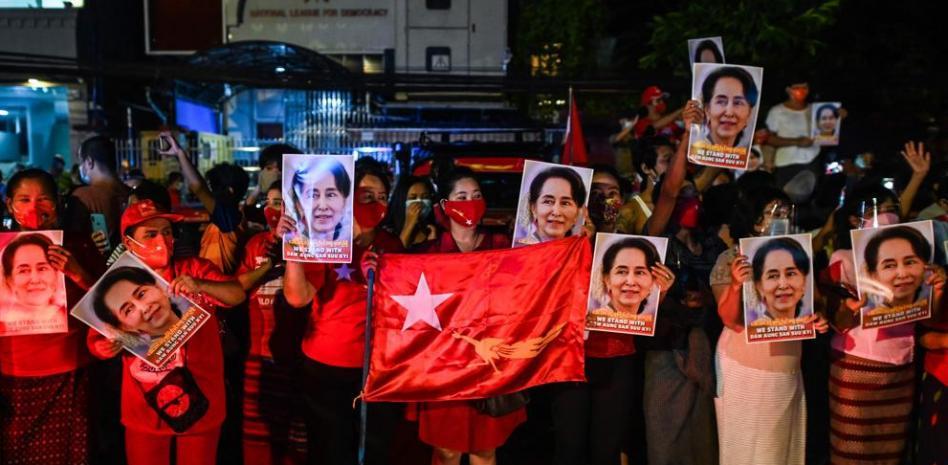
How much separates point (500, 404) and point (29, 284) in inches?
95.2

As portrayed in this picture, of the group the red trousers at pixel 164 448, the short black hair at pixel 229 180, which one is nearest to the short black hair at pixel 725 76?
the red trousers at pixel 164 448

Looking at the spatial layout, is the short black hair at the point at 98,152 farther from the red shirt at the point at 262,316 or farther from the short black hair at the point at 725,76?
the short black hair at the point at 725,76

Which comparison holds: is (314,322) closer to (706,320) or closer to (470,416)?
(470,416)

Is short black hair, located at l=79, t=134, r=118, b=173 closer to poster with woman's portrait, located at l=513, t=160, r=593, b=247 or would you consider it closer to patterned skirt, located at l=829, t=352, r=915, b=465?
poster with woman's portrait, located at l=513, t=160, r=593, b=247

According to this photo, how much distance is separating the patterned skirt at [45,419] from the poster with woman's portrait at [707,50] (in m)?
3.99

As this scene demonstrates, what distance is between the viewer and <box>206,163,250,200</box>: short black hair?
6.05m

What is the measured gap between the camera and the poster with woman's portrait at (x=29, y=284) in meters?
4.26

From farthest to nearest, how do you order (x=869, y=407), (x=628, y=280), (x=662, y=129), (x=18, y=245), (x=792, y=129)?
(x=792, y=129) < (x=662, y=129) < (x=869, y=407) < (x=628, y=280) < (x=18, y=245)

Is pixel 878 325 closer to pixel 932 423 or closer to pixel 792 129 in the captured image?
pixel 932 423

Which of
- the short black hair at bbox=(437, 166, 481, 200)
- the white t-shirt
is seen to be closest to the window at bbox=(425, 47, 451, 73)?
the white t-shirt

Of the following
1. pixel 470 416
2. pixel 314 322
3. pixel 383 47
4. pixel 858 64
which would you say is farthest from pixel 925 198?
pixel 383 47

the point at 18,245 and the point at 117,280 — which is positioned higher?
the point at 18,245

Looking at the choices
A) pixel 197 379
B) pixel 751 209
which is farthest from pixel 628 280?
pixel 197 379

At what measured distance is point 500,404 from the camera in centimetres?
449
